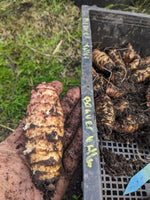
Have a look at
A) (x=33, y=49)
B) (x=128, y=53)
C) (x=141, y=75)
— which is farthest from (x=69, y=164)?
(x=33, y=49)

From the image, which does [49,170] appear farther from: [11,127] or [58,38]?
[58,38]

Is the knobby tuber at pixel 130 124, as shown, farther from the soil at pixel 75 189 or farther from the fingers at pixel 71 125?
the soil at pixel 75 189

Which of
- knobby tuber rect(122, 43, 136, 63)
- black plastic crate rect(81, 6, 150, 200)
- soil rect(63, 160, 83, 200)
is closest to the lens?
black plastic crate rect(81, 6, 150, 200)

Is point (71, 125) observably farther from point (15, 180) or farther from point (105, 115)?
point (15, 180)

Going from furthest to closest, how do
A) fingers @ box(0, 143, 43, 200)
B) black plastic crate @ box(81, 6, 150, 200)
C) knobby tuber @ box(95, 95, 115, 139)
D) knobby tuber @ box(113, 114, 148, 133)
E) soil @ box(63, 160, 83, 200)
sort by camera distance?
soil @ box(63, 160, 83, 200) < knobby tuber @ box(113, 114, 148, 133) < knobby tuber @ box(95, 95, 115, 139) < fingers @ box(0, 143, 43, 200) < black plastic crate @ box(81, 6, 150, 200)

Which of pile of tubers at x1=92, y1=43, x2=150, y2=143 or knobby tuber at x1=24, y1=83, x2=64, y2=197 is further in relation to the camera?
pile of tubers at x1=92, y1=43, x2=150, y2=143

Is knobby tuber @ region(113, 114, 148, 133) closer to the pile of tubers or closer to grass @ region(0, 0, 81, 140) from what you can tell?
the pile of tubers

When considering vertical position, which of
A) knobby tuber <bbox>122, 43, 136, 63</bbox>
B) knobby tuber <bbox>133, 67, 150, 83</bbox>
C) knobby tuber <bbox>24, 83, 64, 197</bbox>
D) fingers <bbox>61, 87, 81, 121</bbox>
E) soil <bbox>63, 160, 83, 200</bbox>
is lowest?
soil <bbox>63, 160, 83, 200</bbox>

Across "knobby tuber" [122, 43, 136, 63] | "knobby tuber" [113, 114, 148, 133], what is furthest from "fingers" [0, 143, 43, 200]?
"knobby tuber" [122, 43, 136, 63]

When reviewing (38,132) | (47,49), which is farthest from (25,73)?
(38,132)
